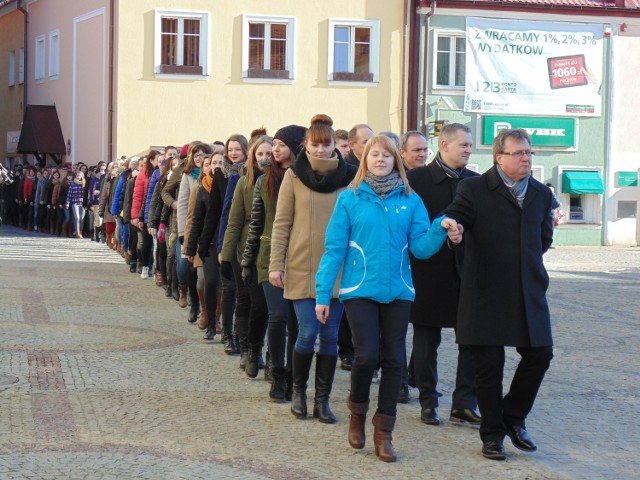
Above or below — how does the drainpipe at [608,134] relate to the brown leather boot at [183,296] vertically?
above

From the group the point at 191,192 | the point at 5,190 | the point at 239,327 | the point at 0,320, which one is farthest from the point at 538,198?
the point at 5,190

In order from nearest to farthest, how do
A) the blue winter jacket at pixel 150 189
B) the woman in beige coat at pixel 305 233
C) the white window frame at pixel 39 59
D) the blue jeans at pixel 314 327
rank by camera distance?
the blue jeans at pixel 314 327, the woman in beige coat at pixel 305 233, the blue winter jacket at pixel 150 189, the white window frame at pixel 39 59

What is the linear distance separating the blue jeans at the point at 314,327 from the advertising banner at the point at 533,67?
25.2 metres

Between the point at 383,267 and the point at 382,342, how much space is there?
0.45m

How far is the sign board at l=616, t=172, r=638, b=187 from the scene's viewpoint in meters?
34.0

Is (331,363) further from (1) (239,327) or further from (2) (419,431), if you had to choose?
(1) (239,327)

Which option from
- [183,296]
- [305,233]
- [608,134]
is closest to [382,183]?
[305,233]

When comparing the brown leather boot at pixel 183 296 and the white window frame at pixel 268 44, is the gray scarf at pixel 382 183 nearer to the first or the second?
the brown leather boot at pixel 183 296

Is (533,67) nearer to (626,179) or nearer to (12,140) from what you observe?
(626,179)

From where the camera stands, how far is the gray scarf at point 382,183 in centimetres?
725

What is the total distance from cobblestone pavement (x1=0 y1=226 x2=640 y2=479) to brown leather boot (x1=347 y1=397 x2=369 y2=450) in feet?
0.31

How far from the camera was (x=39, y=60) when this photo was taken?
40.0 metres

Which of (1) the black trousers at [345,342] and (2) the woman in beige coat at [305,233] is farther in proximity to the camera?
(1) the black trousers at [345,342]

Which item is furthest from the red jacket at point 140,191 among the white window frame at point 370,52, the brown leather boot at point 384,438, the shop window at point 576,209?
the shop window at point 576,209
